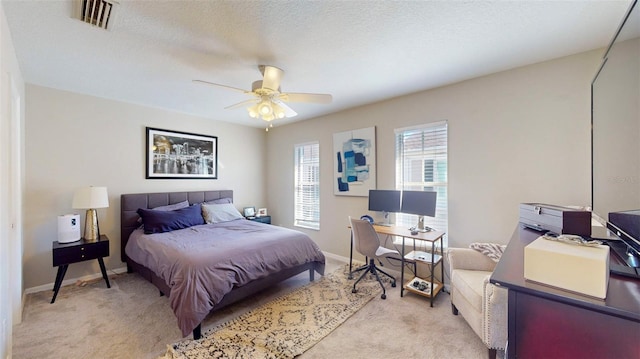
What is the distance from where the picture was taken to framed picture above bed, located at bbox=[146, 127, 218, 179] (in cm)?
386

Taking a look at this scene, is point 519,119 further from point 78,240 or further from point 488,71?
point 78,240

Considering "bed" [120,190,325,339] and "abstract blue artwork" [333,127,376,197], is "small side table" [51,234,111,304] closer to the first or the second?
"bed" [120,190,325,339]

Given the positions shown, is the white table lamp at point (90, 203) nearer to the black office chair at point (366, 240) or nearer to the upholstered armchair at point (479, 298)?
the black office chair at point (366, 240)

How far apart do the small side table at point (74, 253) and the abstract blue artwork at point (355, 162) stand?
3173 millimetres

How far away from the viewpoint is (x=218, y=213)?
3.97 metres

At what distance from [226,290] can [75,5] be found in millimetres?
2339

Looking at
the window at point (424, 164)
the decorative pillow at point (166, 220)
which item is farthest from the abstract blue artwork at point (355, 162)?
the decorative pillow at point (166, 220)

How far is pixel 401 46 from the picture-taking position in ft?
6.92

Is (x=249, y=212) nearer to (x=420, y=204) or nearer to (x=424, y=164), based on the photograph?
(x=420, y=204)

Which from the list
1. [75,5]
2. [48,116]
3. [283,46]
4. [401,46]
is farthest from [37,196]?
[401,46]

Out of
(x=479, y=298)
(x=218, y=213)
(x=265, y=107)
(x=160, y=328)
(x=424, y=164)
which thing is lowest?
(x=160, y=328)

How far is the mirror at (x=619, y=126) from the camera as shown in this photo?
1091mm

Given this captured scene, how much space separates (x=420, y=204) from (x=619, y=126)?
1870mm

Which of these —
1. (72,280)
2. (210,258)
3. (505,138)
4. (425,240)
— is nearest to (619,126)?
(505,138)
